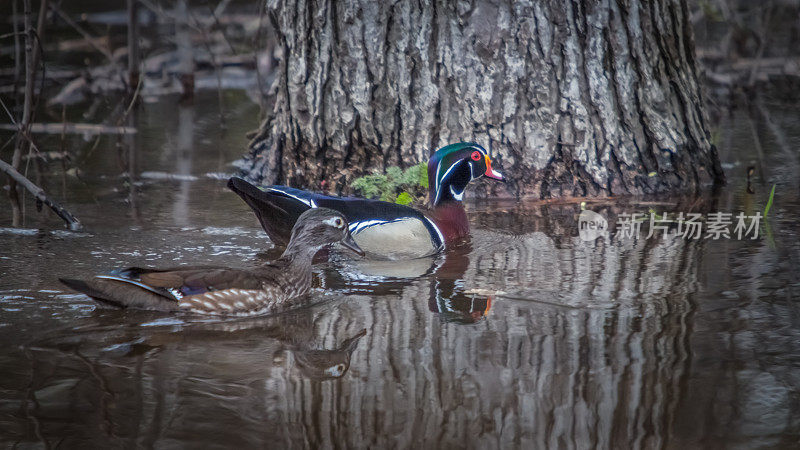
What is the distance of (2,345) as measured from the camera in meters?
4.64

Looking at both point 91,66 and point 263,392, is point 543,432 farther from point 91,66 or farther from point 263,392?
point 91,66

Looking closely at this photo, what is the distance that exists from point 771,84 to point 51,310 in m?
11.2

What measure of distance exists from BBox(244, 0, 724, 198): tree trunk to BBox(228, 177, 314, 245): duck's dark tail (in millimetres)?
1640

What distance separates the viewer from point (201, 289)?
5207 millimetres

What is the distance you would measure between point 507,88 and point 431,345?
3.71 m

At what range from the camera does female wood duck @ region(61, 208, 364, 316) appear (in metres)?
5.12

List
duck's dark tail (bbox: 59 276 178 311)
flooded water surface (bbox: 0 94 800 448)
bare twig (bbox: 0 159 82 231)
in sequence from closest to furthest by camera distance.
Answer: flooded water surface (bbox: 0 94 800 448), duck's dark tail (bbox: 59 276 178 311), bare twig (bbox: 0 159 82 231)

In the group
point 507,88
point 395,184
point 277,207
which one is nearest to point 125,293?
point 277,207

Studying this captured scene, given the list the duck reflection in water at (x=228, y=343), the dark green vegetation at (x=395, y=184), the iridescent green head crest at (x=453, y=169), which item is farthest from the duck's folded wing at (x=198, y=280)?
the dark green vegetation at (x=395, y=184)

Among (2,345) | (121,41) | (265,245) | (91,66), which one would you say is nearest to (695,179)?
(265,245)

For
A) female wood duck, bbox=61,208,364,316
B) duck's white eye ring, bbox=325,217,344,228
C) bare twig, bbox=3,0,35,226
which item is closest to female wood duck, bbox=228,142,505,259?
duck's white eye ring, bbox=325,217,344,228

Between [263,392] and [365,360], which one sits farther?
[365,360]

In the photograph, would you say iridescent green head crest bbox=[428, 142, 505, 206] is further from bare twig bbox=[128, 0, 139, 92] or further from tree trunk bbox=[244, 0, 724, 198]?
bare twig bbox=[128, 0, 139, 92]

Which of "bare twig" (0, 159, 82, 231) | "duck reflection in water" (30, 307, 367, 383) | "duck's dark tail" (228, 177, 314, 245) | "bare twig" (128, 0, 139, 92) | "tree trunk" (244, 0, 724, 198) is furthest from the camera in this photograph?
"bare twig" (128, 0, 139, 92)
